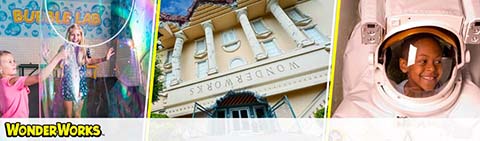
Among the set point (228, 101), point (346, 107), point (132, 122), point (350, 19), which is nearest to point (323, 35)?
point (350, 19)

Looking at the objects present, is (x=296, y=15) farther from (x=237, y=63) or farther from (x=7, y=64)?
(x=7, y=64)

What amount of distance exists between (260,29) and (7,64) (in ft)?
2.63

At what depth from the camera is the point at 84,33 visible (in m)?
1.99

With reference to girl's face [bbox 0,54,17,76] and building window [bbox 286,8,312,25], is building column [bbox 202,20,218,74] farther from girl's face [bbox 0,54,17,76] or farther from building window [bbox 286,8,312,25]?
girl's face [bbox 0,54,17,76]

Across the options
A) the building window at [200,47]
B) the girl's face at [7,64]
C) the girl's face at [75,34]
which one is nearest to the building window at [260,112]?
the building window at [200,47]

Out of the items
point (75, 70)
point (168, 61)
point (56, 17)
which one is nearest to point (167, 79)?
point (168, 61)

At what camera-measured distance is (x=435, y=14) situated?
1.95 meters

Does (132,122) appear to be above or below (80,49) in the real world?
below

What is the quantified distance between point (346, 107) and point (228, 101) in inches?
14.9

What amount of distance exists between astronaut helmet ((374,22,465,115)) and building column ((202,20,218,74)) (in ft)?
1.69

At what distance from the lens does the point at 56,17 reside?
1.98m

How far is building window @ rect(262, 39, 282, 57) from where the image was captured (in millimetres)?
1996

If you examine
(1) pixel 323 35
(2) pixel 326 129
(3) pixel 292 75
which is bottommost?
(2) pixel 326 129

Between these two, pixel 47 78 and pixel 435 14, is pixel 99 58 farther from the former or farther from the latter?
pixel 435 14
